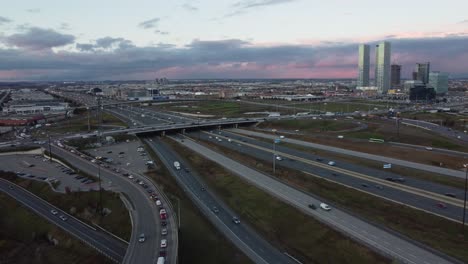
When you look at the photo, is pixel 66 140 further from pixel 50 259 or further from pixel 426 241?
pixel 426 241

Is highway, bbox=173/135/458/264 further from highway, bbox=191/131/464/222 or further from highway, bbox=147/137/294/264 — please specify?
highway, bbox=191/131/464/222

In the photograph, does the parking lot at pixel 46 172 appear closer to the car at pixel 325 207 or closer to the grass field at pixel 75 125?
the car at pixel 325 207

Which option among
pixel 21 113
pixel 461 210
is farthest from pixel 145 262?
pixel 21 113

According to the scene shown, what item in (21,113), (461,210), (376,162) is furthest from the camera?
(21,113)

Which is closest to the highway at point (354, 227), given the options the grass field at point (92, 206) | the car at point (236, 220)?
the car at point (236, 220)

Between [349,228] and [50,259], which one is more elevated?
[349,228]

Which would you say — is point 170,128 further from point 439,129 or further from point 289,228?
point 439,129

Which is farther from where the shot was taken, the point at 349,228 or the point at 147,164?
the point at 147,164
